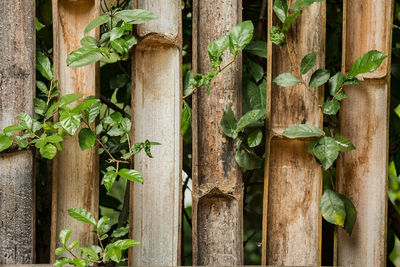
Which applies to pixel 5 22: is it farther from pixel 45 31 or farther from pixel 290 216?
pixel 290 216

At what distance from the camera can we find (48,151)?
3.02 feet

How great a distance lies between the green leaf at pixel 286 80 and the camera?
0.97 meters

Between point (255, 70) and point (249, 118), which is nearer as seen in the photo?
point (249, 118)

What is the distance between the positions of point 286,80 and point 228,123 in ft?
0.50

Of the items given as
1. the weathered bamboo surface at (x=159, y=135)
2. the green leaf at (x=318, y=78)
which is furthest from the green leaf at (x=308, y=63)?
the weathered bamboo surface at (x=159, y=135)

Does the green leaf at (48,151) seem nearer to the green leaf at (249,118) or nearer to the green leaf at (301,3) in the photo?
the green leaf at (249,118)

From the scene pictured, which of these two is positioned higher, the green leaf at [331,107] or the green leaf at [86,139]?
the green leaf at [331,107]

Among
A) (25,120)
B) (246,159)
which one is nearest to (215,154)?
(246,159)

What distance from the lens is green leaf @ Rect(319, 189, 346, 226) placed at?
3.26 ft

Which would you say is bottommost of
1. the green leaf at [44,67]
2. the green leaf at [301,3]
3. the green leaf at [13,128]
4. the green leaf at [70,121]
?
the green leaf at [13,128]

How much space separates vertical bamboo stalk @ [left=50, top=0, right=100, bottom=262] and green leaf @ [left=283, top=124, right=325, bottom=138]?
42cm

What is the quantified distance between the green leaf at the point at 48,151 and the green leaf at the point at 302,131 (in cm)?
47

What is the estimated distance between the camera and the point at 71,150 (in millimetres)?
1015

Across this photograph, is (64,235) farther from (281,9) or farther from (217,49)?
(281,9)
